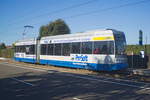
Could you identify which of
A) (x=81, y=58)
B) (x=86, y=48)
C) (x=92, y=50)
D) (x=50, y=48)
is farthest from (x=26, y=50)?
(x=92, y=50)

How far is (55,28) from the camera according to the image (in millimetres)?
56625

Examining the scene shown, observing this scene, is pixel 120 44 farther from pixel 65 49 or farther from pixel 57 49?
pixel 57 49

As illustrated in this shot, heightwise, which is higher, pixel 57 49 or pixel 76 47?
pixel 76 47

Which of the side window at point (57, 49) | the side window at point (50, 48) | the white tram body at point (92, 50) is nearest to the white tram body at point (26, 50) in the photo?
the side window at point (50, 48)

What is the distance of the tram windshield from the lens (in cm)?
1573

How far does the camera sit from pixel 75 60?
18.4 meters

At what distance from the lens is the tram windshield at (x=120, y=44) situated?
15.7 m

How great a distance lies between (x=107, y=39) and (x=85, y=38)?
99.5 inches

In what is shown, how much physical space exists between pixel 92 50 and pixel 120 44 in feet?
8.35

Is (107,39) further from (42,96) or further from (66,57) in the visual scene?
(42,96)

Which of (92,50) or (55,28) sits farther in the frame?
(55,28)

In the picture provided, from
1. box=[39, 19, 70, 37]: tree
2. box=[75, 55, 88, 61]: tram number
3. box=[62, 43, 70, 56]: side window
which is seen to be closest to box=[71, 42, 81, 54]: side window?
box=[75, 55, 88, 61]: tram number

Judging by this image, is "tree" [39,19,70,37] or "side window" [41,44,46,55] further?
"tree" [39,19,70,37]

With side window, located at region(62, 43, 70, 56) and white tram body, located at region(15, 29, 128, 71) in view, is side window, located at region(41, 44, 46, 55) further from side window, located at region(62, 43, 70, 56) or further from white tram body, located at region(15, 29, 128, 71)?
side window, located at region(62, 43, 70, 56)
